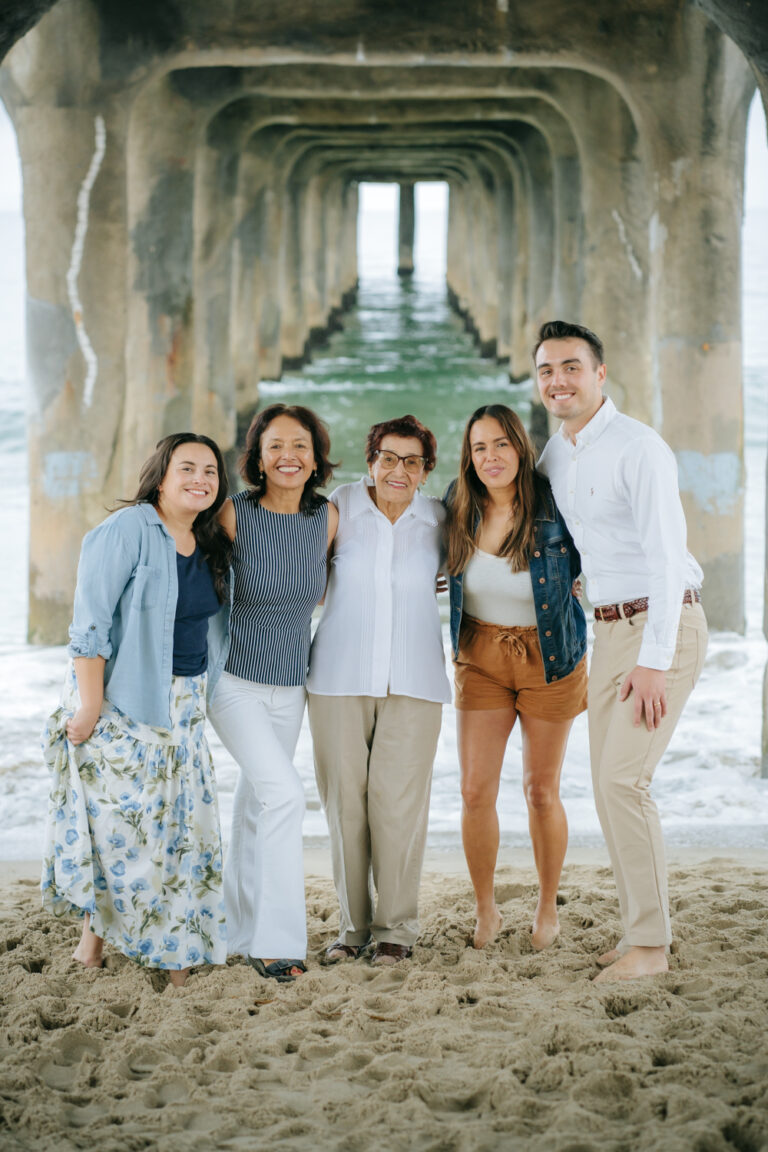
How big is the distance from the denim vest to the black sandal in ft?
3.58

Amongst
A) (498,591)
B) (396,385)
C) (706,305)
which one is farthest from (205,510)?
(396,385)

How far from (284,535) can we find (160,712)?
2.18 ft

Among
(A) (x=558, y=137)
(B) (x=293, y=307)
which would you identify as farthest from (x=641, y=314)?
(B) (x=293, y=307)

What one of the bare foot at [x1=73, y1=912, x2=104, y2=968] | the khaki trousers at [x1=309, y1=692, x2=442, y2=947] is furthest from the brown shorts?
the bare foot at [x1=73, y1=912, x2=104, y2=968]

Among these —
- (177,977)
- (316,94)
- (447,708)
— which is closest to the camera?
(177,977)

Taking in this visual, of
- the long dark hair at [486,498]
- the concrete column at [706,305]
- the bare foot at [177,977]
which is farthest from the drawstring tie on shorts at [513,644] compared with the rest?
Result: the concrete column at [706,305]

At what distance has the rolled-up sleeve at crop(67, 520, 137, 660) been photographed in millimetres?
3682

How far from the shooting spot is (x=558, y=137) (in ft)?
41.5

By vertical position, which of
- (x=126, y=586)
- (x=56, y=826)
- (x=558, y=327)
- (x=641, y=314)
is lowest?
(x=56, y=826)

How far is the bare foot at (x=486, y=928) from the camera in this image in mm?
4117

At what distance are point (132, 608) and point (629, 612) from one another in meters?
1.45

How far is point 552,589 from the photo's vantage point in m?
3.94

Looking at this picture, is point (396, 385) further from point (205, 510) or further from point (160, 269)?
point (205, 510)

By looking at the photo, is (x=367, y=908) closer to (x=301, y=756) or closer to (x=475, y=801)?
(x=475, y=801)
